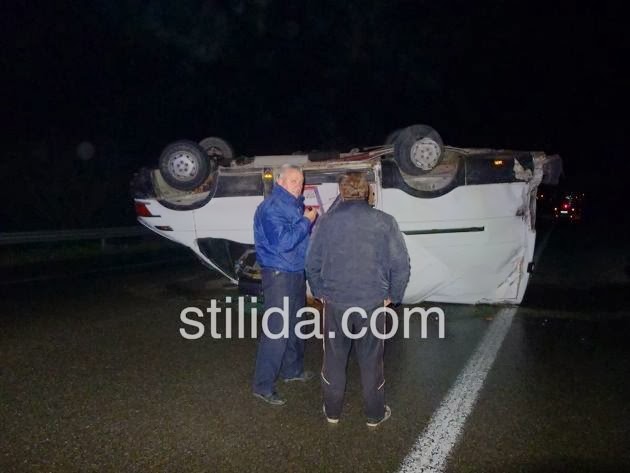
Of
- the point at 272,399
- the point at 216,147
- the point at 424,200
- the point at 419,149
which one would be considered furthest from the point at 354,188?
the point at 216,147

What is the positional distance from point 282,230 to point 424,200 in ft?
7.45

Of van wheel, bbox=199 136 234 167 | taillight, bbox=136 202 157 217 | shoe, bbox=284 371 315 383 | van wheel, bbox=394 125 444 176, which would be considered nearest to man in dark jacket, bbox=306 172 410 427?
shoe, bbox=284 371 315 383

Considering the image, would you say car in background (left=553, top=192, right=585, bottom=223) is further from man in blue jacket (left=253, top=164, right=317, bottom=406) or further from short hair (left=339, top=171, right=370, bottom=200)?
short hair (left=339, top=171, right=370, bottom=200)

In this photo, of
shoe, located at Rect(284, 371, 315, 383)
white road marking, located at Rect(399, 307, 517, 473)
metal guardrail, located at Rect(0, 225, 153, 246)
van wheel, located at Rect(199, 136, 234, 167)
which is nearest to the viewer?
white road marking, located at Rect(399, 307, 517, 473)

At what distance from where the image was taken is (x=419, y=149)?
547cm

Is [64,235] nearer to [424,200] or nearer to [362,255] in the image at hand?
[424,200]

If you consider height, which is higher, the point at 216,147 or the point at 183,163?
the point at 216,147

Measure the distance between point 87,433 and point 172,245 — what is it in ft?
43.8

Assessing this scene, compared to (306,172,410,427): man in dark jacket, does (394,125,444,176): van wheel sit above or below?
above

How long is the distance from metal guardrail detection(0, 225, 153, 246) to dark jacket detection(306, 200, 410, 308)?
10.8 metres

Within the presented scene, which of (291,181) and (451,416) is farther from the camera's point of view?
(291,181)

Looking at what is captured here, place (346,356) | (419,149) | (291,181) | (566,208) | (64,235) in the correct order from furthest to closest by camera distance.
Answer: (566,208) → (64,235) → (419,149) → (291,181) → (346,356)

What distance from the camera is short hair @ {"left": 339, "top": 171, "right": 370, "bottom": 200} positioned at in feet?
11.5

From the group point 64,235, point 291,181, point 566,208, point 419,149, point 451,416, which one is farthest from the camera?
point 566,208
